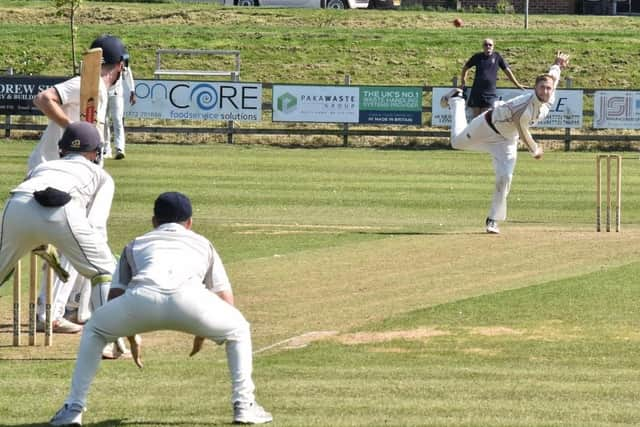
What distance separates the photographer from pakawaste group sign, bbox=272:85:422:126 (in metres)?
34.7

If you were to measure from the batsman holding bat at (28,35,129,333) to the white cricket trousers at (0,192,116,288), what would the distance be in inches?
83.4

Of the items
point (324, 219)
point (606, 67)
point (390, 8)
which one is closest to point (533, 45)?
point (606, 67)

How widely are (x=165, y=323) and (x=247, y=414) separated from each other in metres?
0.77

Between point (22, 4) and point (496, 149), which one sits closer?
point (496, 149)

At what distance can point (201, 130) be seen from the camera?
3444cm

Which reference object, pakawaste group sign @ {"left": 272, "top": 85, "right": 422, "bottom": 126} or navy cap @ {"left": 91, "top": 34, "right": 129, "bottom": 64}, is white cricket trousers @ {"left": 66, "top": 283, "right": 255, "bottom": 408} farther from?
A: pakawaste group sign @ {"left": 272, "top": 85, "right": 422, "bottom": 126}

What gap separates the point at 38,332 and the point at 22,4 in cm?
4435

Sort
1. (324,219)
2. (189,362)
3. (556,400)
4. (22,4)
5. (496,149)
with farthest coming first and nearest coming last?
(22,4)
(324,219)
(496,149)
(189,362)
(556,400)

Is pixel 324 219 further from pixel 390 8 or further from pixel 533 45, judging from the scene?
pixel 390 8

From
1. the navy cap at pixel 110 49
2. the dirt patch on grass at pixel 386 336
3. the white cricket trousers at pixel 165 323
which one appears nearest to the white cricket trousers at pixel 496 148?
the dirt patch on grass at pixel 386 336

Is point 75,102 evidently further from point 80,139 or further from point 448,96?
point 448,96

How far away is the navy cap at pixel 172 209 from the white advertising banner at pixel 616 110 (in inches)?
1069

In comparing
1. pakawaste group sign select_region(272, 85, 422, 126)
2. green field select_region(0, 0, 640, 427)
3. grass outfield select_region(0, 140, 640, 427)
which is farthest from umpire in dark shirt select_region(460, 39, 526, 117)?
pakawaste group sign select_region(272, 85, 422, 126)

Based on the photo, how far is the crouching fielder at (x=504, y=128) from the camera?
706 inches
